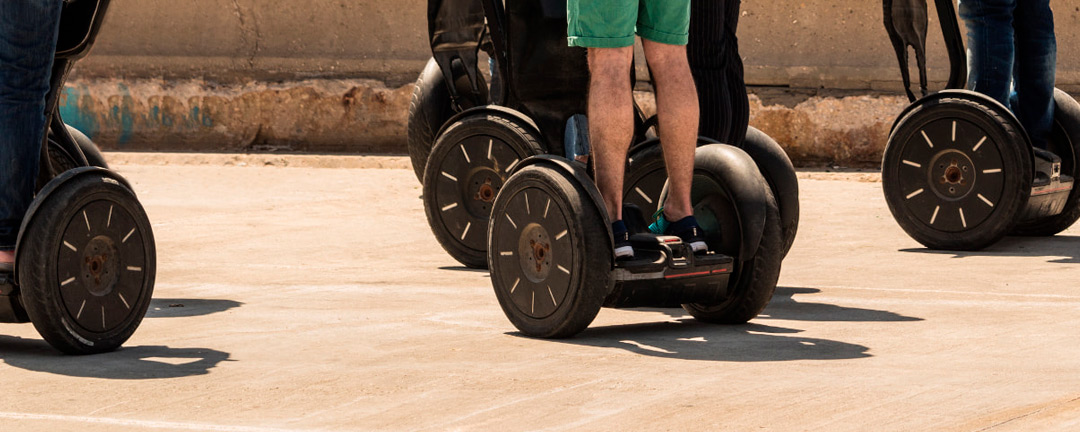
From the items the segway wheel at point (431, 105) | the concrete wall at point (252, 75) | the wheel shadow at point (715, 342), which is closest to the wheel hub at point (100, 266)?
the wheel shadow at point (715, 342)

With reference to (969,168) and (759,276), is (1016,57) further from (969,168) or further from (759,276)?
(759,276)

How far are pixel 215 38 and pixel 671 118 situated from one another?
9.72m

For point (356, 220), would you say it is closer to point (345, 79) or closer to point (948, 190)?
point (948, 190)

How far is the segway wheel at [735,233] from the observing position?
17.0ft

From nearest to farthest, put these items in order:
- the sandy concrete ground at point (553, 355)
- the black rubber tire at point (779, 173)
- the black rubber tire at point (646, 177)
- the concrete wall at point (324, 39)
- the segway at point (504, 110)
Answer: the sandy concrete ground at point (553, 355) < the black rubber tire at point (646, 177) < the black rubber tire at point (779, 173) < the segway at point (504, 110) < the concrete wall at point (324, 39)

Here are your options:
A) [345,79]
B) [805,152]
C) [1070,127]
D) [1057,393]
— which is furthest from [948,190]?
[345,79]

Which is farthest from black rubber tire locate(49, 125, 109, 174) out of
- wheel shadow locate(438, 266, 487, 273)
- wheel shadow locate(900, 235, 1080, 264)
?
wheel shadow locate(900, 235, 1080, 264)

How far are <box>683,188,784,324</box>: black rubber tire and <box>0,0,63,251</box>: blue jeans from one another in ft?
6.95

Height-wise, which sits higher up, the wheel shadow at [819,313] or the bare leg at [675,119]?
A: the bare leg at [675,119]

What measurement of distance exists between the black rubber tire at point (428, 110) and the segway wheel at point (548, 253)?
2901 millimetres

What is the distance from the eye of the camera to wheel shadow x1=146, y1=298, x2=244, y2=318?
5.84 m

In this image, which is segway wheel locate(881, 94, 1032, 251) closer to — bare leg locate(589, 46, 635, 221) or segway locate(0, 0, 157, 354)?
bare leg locate(589, 46, 635, 221)

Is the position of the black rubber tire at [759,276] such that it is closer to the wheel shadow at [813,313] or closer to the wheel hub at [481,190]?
Result: the wheel shadow at [813,313]

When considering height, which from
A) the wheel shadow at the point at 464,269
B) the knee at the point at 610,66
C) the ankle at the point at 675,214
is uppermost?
the knee at the point at 610,66
